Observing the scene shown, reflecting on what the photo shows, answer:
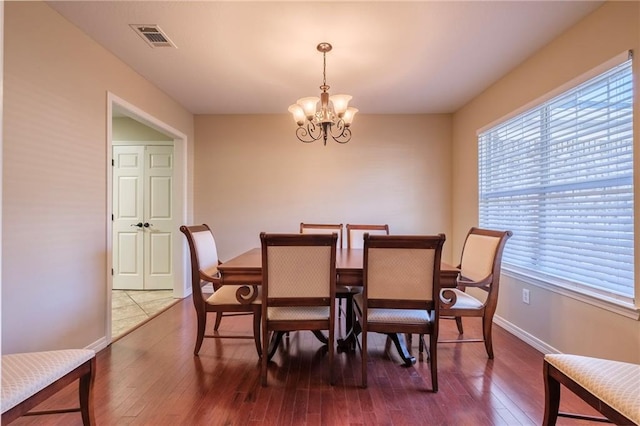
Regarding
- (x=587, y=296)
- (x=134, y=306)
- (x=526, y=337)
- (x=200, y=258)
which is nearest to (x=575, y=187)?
(x=587, y=296)

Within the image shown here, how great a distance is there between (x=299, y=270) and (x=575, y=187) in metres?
2.03

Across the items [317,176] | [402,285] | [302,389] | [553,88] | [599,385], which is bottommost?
[302,389]

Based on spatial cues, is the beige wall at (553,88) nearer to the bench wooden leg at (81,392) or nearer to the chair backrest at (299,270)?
the chair backrest at (299,270)

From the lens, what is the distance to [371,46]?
244cm

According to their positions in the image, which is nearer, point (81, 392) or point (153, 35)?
point (81, 392)

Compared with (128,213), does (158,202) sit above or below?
above

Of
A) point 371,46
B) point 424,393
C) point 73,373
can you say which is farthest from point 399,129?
point 73,373

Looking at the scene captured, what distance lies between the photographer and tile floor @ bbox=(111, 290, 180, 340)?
9.80 feet

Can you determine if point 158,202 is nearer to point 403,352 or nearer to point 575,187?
point 403,352

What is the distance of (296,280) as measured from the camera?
1898 mm

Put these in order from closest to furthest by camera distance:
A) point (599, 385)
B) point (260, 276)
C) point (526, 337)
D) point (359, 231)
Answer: point (599, 385), point (260, 276), point (526, 337), point (359, 231)

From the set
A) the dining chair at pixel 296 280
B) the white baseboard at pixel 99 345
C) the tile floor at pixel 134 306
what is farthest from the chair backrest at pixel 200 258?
the tile floor at pixel 134 306

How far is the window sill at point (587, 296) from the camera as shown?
1799 millimetres

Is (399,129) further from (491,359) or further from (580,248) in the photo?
(491,359)
